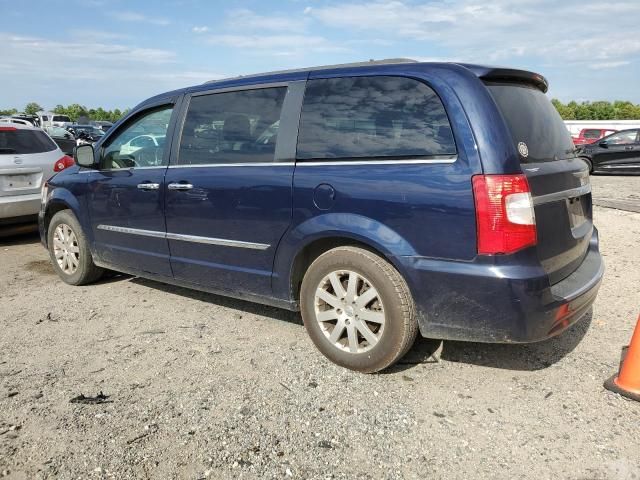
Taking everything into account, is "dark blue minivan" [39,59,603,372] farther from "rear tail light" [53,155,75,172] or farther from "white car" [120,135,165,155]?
"rear tail light" [53,155,75,172]

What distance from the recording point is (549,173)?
308 centimetres

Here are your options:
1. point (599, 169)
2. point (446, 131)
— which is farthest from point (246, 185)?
point (599, 169)

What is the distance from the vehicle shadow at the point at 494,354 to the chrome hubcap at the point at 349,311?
324 mm

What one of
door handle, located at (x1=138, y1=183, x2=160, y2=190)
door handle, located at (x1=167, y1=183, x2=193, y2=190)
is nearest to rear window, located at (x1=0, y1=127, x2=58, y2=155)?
door handle, located at (x1=138, y1=183, x2=160, y2=190)

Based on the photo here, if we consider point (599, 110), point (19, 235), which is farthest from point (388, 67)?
point (599, 110)

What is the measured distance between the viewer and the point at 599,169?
54.6 feet

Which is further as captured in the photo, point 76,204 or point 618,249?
point 618,249

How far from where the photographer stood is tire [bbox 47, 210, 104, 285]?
527 cm

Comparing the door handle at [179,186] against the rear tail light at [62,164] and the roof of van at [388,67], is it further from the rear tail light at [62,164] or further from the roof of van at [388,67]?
the rear tail light at [62,164]

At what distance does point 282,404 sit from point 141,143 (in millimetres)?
2791

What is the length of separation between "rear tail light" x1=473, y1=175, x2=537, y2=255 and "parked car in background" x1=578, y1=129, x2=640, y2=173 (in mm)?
14863

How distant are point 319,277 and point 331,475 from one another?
51.2 inches

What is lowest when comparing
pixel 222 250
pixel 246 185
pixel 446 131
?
pixel 222 250

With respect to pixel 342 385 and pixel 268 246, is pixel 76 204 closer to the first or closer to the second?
pixel 268 246
